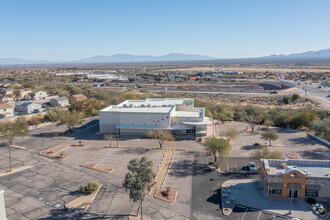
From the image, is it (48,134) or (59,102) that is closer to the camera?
(48,134)

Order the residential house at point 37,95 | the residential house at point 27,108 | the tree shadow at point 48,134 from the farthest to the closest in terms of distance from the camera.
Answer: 1. the residential house at point 37,95
2. the residential house at point 27,108
3. the tree shadow at point 48,134

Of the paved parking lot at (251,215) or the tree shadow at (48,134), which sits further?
the tree shadow at (48,134)

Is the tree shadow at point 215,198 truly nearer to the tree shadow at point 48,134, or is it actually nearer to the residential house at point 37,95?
Result: the tree shadow at point 48,134

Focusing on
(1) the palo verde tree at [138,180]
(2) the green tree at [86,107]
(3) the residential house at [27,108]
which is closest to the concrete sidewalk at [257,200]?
(1) the palo verde tree at [138,180]

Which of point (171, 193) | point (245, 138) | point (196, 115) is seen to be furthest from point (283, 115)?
point (171, 193)

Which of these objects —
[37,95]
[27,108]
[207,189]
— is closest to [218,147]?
[207,189]

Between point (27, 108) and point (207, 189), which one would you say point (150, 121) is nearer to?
point (207, 189)

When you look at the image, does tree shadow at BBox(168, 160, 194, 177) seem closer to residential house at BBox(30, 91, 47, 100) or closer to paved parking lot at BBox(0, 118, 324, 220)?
paved parking lot at BBox(0, 118, 324, 220)
